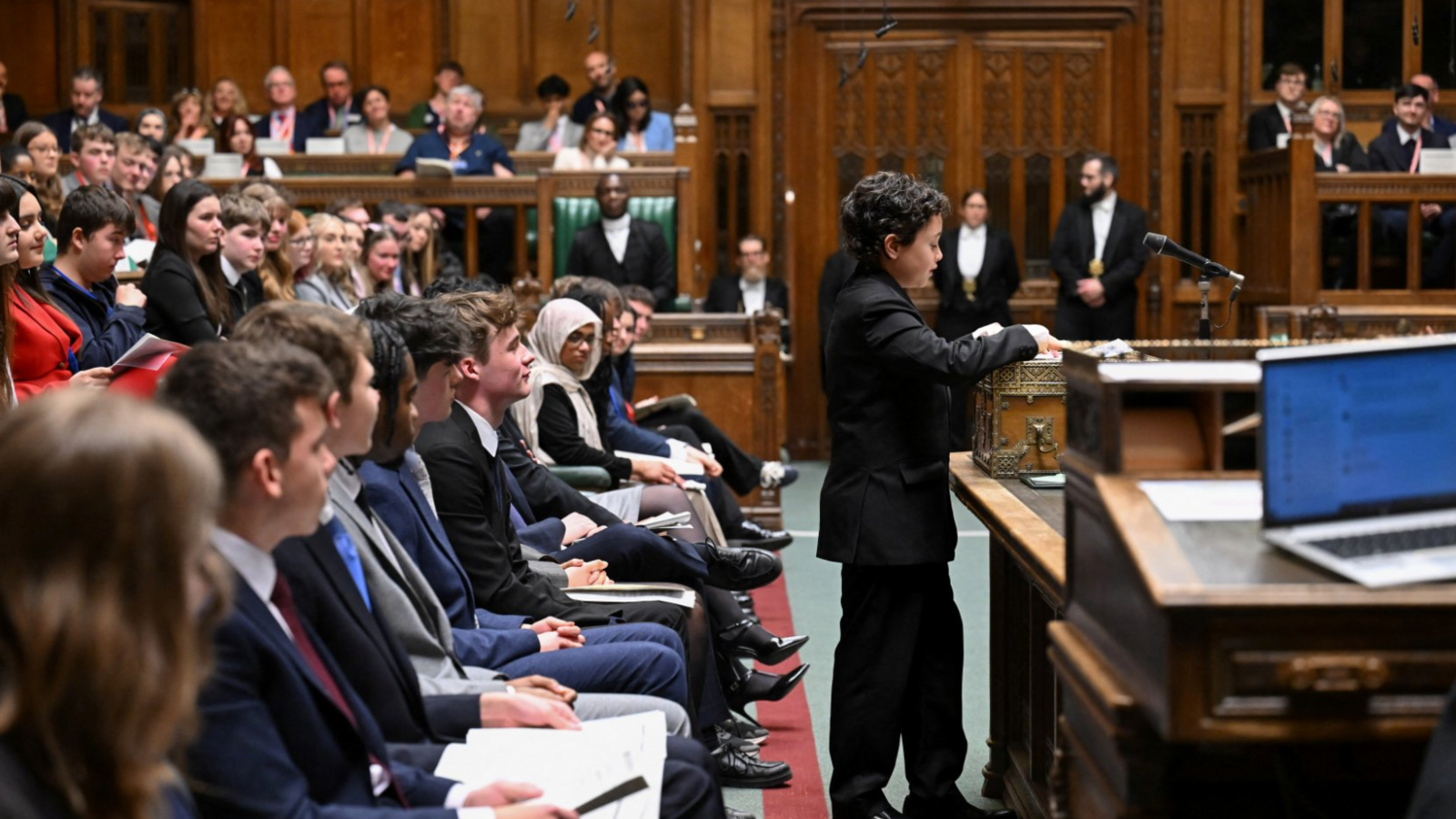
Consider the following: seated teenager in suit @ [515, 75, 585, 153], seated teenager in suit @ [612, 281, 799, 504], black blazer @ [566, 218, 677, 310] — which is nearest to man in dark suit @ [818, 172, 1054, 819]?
seated teenager in suit @ [612, 281, 799, 504]

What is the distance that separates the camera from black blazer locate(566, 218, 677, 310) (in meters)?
8.19

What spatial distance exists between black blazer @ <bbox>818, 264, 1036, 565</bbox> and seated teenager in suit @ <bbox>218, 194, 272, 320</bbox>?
2455 millimetres

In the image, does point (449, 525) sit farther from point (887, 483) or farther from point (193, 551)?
point (193, 551)

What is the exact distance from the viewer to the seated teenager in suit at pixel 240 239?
526 centimetres

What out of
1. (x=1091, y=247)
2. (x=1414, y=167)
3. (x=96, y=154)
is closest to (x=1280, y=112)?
(x=1414, y=167)

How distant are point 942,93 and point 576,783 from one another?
28.9 ft

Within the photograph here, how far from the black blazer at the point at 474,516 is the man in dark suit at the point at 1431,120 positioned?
7.59 m

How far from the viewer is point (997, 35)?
10.6 m

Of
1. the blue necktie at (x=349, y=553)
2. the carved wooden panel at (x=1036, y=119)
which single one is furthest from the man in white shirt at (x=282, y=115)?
the blue necktie at (x=349, y=553)

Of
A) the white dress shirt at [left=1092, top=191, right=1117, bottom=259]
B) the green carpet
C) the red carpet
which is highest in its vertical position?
the white dress shirt at [left=1092, top=191, right=1117, bottom=259]

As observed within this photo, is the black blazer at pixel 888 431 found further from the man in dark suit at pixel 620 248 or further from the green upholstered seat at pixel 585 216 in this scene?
the green upholstered seat at pixel 585 216

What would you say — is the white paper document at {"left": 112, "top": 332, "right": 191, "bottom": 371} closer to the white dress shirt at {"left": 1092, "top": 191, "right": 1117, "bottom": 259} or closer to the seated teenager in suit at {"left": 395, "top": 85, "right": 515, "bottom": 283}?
the seated teenager in suit at {"left": 395, "top": 85, "right": 515, "bottom": 283}

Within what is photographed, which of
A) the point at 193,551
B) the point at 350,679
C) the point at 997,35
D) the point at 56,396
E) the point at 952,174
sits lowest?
the point at 350,679

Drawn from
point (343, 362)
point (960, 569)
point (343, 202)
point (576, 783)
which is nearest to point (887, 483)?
point (576, 783)
